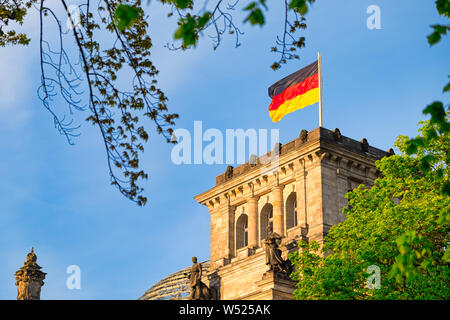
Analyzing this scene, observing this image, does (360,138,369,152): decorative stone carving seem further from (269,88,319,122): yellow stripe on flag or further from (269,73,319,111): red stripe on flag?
(269,73,319,111): red stripe on flag

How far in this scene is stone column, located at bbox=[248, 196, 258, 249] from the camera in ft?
217

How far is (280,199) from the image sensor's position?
213ft

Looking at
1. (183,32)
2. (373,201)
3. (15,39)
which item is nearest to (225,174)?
(373,201)

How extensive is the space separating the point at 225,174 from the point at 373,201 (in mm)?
30586

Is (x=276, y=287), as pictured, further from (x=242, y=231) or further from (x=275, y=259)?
(x=242, y=231)

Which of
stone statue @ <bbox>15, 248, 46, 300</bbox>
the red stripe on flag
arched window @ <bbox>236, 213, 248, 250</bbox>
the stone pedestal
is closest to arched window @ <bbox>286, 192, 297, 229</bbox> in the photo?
arched window @ <bbox>236, 213, 248, 250</bbox>

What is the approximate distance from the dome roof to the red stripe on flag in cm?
3786

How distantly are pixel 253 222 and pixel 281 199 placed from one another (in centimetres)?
333

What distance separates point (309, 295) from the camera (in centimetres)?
3700

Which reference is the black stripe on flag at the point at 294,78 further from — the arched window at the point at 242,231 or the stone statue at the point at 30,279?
the stone statue at the point at 30,279

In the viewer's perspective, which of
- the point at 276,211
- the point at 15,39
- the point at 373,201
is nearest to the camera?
the point at 15,39

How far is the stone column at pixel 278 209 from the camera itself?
64188 mm
